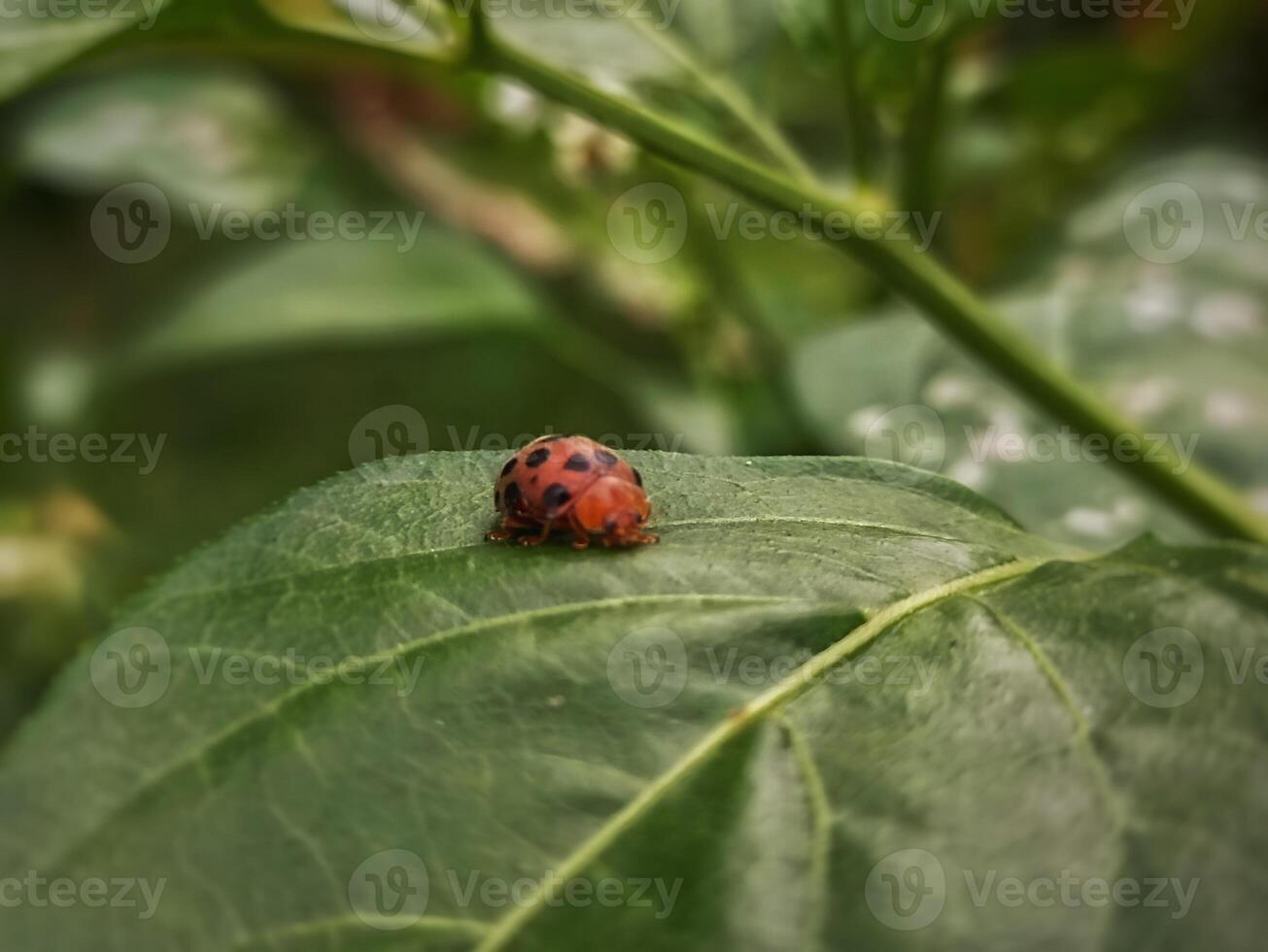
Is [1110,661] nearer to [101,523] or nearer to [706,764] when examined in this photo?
[706,764]

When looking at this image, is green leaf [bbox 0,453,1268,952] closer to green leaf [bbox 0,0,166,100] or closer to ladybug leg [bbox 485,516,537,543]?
ladybug leg [bbox 485,516,537,543]

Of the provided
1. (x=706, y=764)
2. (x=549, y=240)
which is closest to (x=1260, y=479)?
(x=706, y=764)

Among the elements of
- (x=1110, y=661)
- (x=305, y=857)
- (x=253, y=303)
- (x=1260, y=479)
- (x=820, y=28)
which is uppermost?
(x=820, y=28)

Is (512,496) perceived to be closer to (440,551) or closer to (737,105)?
(440,551)

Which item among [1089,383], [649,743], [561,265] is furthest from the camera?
[561,265]

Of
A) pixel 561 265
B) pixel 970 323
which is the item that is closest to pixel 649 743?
pixel 970 323
